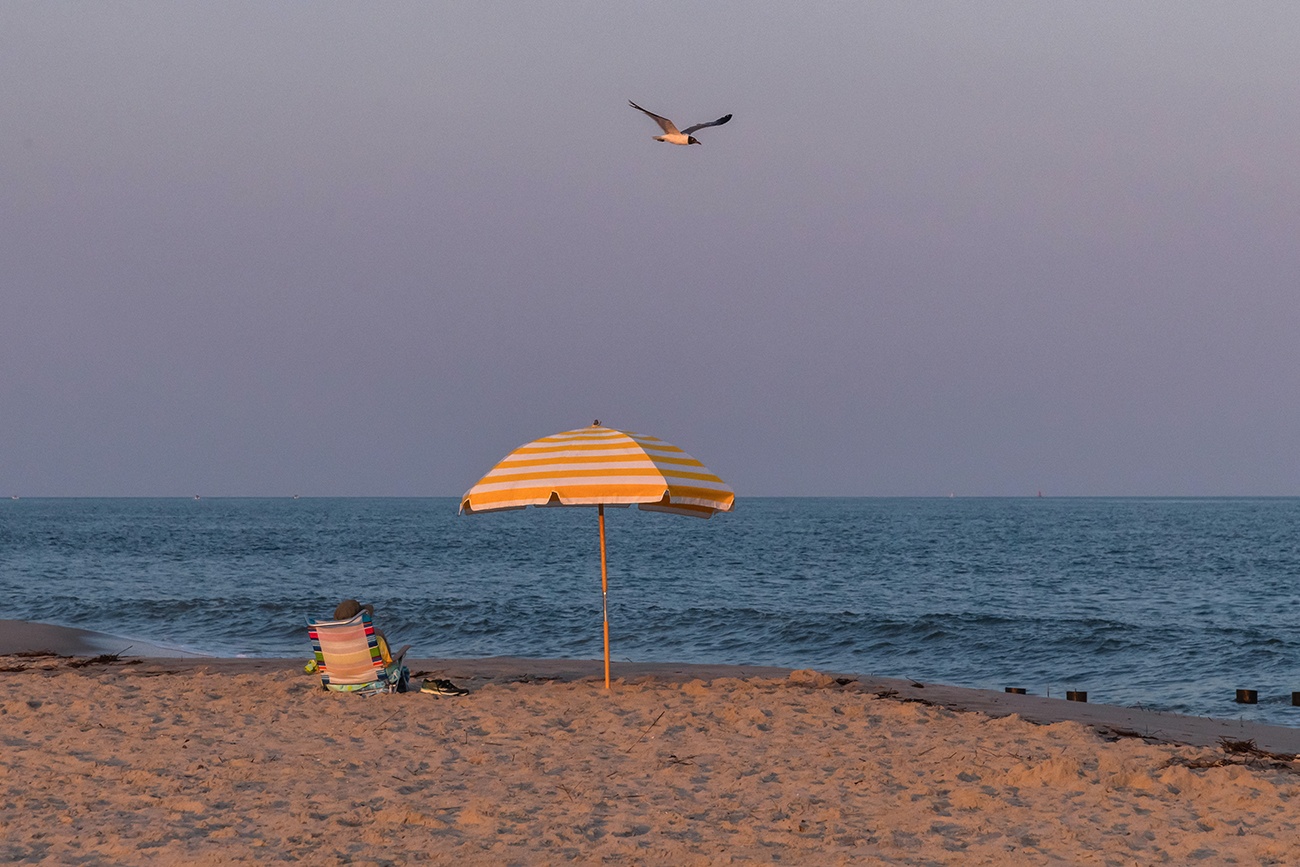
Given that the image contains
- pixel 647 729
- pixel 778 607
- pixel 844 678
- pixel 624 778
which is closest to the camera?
pixel 624 778

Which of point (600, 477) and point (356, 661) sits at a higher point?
point (600, 477)

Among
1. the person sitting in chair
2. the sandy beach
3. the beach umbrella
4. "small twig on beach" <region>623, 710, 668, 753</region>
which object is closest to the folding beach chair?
the person sitting in chair

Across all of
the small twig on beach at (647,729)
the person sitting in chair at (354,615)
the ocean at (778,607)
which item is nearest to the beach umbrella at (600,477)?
the person sitting in chair at (354,615)

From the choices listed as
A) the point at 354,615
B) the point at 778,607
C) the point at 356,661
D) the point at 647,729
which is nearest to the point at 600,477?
Result: the point at 647,729

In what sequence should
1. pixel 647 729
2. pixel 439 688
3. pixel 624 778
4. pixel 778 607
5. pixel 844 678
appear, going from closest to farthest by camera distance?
pixel 624 778 → pixel 647 729 → pixel 439 688 → pixel 844 678 → pixel 778 607

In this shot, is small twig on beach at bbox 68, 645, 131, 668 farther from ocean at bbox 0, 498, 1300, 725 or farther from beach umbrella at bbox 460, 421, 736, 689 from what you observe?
beach umbrella at bbox 460, 421, 736, 689

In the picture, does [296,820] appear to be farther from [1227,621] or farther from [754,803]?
[1227,621]

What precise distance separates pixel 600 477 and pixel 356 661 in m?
3.31

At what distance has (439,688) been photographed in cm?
1106

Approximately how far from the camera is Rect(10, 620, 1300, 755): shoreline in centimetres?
1012

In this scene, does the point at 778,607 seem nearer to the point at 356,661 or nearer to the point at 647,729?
the point at 356,661

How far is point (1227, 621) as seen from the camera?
24.9 metres

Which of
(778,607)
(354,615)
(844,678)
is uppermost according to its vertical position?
(354,615)

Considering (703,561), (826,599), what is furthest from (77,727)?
(703,561)
